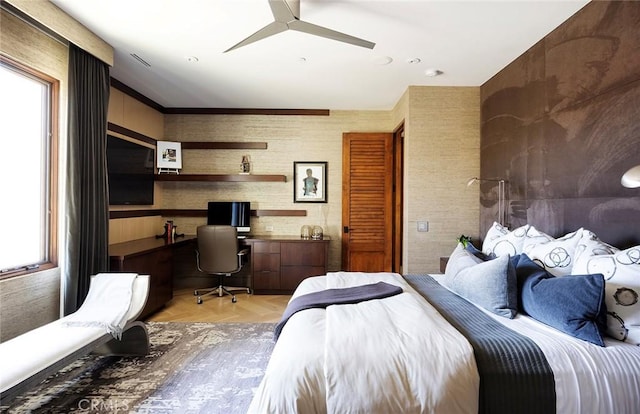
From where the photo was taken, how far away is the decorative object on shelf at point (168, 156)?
4.42 meters

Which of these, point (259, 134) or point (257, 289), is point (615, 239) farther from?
point (259, 134)

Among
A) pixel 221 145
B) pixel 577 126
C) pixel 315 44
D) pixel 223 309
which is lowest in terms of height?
pixel 223 309

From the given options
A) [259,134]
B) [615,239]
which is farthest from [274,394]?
[259,134]

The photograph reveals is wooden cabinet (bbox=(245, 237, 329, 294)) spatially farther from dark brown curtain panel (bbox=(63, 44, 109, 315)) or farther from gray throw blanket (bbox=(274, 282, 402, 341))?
gray throw blanket (bbox=(274, 282, 402, 341))

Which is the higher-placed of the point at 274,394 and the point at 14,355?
the point at 274,394

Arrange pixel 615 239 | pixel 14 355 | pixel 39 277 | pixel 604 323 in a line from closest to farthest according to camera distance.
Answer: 1. pixel 604 323
2. pixel 14 355
3. pixel 615 239
4. pixel 39 277

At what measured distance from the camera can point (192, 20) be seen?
7.67 feet

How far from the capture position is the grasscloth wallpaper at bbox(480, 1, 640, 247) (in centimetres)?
184

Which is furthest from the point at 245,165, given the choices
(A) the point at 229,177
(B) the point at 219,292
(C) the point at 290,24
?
(C) the point at 290,24

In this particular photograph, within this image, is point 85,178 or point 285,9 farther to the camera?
point 85,178

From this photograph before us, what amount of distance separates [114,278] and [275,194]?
2516mm

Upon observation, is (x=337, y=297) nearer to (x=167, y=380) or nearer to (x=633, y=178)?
(x=167, y=380)

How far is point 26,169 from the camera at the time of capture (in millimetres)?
2324

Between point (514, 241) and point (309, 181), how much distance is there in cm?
293
